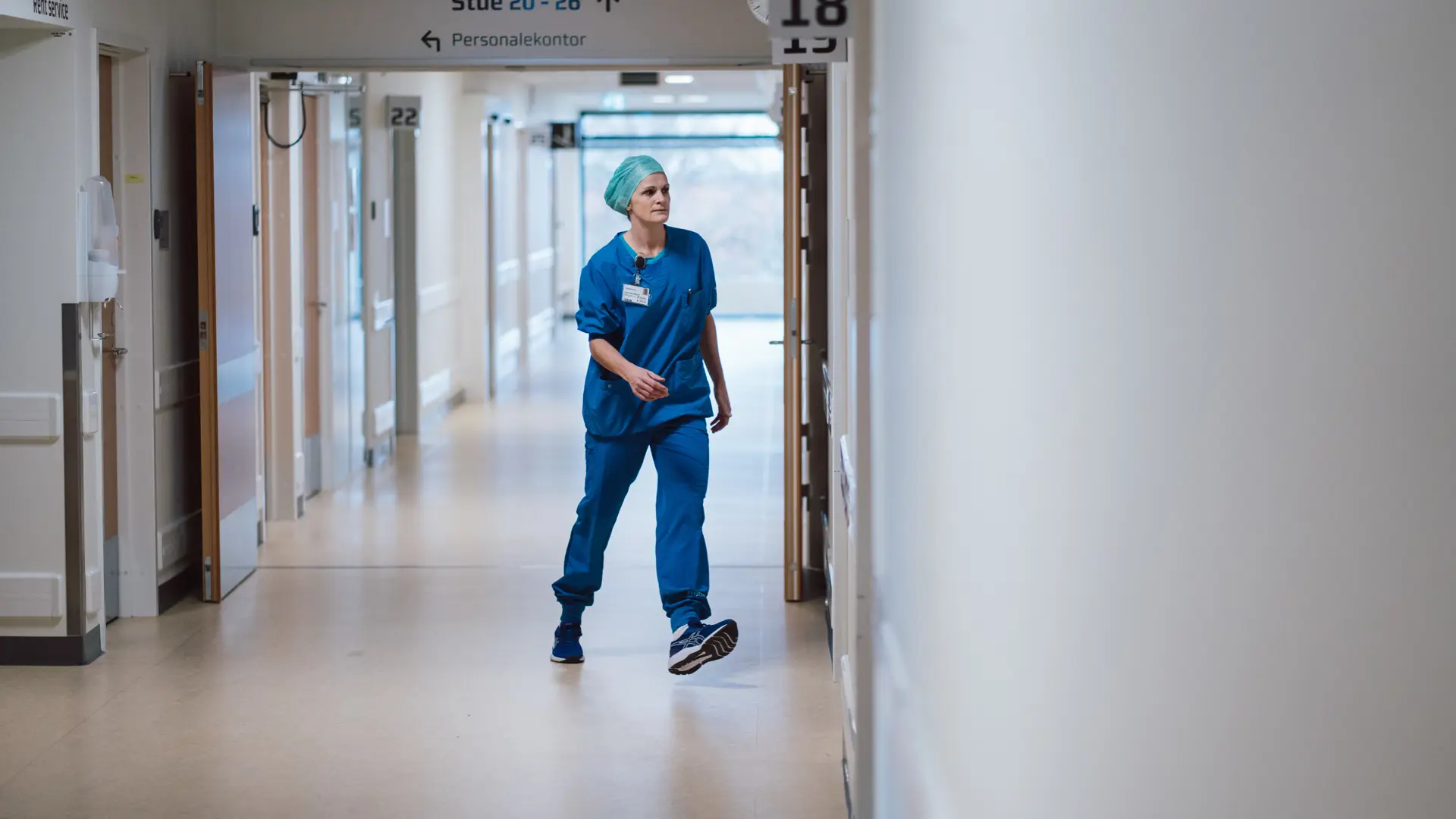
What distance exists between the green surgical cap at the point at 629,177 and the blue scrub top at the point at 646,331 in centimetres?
16

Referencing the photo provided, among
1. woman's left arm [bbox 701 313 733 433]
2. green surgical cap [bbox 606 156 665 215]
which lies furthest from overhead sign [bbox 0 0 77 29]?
woman's left arm [bbox 701 313 733 433]

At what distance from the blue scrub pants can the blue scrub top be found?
0.18 feet

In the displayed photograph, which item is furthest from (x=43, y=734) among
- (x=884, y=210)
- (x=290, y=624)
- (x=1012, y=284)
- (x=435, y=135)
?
(x=435, y=135)

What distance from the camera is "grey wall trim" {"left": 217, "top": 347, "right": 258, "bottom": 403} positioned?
6.19 meters

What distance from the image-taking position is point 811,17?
3.36 m

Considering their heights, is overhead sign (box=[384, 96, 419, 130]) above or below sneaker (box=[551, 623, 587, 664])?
above

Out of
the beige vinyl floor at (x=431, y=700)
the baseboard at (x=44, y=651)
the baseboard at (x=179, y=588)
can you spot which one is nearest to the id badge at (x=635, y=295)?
the beige vinyl floor at (x=431, y=700)

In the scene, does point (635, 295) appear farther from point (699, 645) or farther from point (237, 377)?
point (237, 377)

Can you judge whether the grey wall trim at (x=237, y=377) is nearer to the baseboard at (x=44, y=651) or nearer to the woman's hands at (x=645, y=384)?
the baseboard at (x=44, y=651)

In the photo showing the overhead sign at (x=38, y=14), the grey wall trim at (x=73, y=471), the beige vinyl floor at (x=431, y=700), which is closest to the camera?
the beige vinyl floor at (x=431, y=700)

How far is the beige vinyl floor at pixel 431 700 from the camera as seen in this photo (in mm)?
4062

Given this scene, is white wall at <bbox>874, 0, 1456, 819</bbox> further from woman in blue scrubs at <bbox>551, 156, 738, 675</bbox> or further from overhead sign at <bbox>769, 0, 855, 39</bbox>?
woman in blue scrubs at <bbox>551, 156, 738, 675</bbox>

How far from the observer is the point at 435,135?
11633 mm

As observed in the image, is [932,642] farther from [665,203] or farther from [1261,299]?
[665,203]
